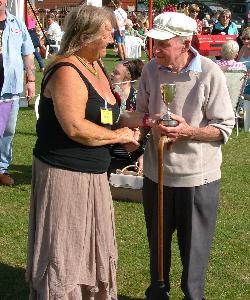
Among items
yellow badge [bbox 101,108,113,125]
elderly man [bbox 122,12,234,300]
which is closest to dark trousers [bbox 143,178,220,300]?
elderly man [bbox 122,12,234,300]

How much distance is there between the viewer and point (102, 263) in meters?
3.31

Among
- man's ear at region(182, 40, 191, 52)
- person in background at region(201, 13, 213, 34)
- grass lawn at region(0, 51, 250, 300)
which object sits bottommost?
grass lawn at region(0, 51, 250, 300)

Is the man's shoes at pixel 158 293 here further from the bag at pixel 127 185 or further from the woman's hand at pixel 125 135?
the bag at pixel 127 185

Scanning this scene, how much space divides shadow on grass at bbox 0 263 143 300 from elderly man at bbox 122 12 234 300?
803 millimetres

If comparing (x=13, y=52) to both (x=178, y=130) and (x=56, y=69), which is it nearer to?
(x=56, y=69)

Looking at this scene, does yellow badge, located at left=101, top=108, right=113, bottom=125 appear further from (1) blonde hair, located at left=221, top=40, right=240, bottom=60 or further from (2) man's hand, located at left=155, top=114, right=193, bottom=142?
(1) blonde hair, located at left=221, top=40, right=240, bottom=60

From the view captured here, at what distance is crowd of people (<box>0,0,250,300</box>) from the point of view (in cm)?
308

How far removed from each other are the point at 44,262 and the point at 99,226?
332 mm

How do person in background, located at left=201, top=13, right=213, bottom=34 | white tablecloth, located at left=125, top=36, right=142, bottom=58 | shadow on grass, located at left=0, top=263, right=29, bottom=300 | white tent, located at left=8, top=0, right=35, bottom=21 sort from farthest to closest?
person in background, located at left=201, top=13, right=213, bottom=34 → white tablecloth, located at left=125, top=36, right=142, bottom=58 → white tent, located at left=8, top=0, right=35, bottom=21 → shadow on grass, located at left=0, top=263, right=29, bottom=300

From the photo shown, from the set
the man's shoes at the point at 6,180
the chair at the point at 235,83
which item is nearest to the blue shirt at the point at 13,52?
the man's shoes at the point at 6,180

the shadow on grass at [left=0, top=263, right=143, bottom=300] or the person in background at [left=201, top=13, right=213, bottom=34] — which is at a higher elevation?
the person in background at [left=201, top=13, right=213, bottom=34]

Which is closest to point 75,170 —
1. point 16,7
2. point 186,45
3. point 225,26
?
point 186,45

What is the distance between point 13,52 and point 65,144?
3.21m

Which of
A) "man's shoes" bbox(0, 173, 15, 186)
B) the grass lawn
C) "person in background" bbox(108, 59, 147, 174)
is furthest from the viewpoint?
"man's shoes" bbox(0, 173, 15, 186)
